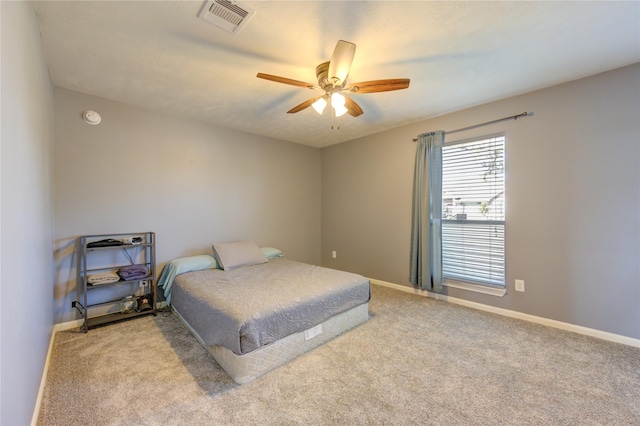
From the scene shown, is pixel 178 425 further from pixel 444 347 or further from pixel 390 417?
pixel 444 347

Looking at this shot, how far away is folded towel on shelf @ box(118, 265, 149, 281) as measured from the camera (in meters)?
2.83

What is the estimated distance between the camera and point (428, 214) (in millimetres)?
3508

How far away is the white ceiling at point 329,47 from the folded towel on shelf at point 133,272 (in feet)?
6.14

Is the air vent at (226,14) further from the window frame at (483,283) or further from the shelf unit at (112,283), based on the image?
the window frame at (483,283)

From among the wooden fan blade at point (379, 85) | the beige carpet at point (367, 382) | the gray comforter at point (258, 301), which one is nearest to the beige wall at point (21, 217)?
the beige carpet at point (367, 382)

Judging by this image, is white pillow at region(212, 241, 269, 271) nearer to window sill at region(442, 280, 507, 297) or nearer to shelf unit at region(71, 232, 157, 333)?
shelf unit at region(71, 232, 157, 333)

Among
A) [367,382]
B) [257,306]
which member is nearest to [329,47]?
[257,306]

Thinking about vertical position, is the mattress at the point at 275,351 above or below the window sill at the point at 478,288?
below

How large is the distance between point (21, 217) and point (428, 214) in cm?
362

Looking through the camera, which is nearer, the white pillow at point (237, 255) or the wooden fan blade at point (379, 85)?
the wooden fan blade at point (379, 85)

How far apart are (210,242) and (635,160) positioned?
4595mm

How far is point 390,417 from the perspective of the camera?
1561mm

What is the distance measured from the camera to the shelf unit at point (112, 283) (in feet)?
9.05

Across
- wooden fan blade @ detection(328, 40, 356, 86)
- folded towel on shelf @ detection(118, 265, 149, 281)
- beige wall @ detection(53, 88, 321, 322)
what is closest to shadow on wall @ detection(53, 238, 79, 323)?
beige wall @ detection(53, 88, 321, 322)
